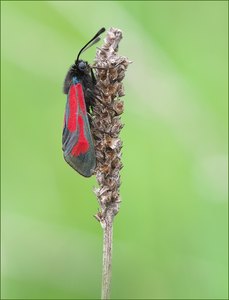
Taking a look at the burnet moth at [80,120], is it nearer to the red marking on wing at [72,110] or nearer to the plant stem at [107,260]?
the red marking on wing at [72,110]

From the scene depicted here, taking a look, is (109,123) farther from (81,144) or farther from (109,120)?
(81,144)

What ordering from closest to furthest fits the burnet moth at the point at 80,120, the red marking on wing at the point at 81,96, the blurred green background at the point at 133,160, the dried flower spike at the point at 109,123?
the dried flower spike at the point at 109,123, the burnet moth at the point at 80,120, the red marking on wing at the point at 81,96, the blurred green background at the point at 133,160

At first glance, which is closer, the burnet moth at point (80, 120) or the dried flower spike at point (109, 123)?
the dried flower spike at point (109, 123)

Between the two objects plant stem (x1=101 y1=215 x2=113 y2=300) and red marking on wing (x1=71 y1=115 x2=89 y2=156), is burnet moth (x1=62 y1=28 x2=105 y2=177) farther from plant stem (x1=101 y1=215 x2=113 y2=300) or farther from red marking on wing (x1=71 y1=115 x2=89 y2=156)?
plant stem (x1=101 y1=215 x2=113 y2=300)

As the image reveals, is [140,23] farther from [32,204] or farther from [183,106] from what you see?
[32,204]

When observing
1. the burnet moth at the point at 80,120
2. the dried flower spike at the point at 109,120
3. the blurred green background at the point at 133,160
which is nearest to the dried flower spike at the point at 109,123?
the dried flower spike at the point at 109,120

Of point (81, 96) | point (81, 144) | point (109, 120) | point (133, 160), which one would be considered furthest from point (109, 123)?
point (133, 160)
